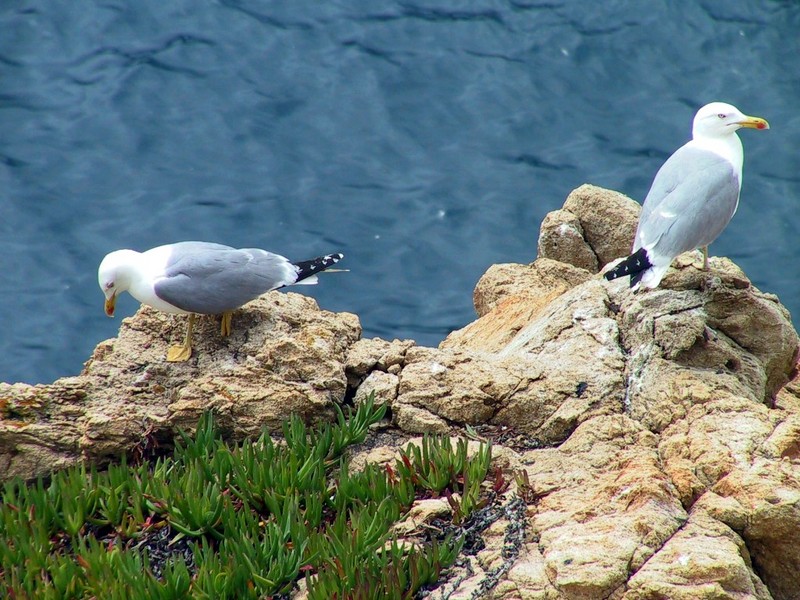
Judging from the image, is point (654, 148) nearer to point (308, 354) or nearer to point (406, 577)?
point (308, 354)

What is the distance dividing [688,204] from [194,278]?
255 centimetres

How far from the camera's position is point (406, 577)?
395 centimetres

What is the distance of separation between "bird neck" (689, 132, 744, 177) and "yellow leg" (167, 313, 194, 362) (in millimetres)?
2910

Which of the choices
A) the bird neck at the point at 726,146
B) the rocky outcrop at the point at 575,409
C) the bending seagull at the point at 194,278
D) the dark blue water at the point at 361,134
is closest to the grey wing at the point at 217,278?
the bending seagull at the point at 194,278

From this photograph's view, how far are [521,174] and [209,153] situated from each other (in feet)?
11.9

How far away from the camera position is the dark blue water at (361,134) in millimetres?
11141

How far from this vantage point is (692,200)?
5.22m

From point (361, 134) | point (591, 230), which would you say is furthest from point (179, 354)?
point (361, 134)

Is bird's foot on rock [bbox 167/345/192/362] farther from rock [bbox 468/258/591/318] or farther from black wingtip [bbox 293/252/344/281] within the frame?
rock [bbox 468/258/591/318]

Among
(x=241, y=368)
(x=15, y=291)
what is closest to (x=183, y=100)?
(x=15, y=291)

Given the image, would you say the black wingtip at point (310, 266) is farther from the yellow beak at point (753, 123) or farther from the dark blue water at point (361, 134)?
the dark blue water at point (361, 134)

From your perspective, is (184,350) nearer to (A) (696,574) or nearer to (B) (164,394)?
(B) (164,394)

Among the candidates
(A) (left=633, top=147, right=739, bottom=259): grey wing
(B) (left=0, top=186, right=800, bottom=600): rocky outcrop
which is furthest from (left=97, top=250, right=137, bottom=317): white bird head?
(A) (left=633, top=147, right=739, bottom=259): grey wing

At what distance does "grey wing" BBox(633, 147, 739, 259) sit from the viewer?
5.09 m
